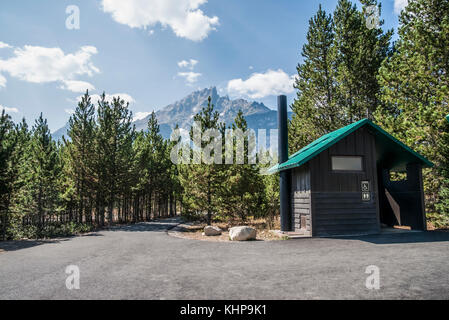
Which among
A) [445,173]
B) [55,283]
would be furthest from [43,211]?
[445,173]

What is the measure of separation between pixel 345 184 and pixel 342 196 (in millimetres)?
594

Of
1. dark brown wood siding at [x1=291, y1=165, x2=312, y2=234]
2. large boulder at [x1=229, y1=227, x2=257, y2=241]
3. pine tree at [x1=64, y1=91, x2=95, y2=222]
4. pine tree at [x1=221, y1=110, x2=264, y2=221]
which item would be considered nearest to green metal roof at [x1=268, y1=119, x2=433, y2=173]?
dark brown wood siding at [x1=291, y1=165, x2=312, y2=234]

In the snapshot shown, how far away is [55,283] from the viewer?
18.9 feet

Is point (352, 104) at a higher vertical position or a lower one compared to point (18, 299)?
higher

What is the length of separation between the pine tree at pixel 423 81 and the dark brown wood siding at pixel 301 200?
20.6 feet

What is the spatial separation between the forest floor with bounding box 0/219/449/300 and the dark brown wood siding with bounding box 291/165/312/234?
240cm

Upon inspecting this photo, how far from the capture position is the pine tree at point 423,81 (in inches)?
527

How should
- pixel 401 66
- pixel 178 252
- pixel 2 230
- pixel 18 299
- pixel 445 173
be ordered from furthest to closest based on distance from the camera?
1. pixel 2 230
2. pixel 401 66
3. pixel 445 173
4. pixel 178 252
5. pixel 18 299

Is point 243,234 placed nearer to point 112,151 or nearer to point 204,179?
point 204,179

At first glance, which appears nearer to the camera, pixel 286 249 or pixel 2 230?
pixel 286 249

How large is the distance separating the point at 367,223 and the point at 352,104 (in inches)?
502

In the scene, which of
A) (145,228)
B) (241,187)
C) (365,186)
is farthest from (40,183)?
(365,186)
